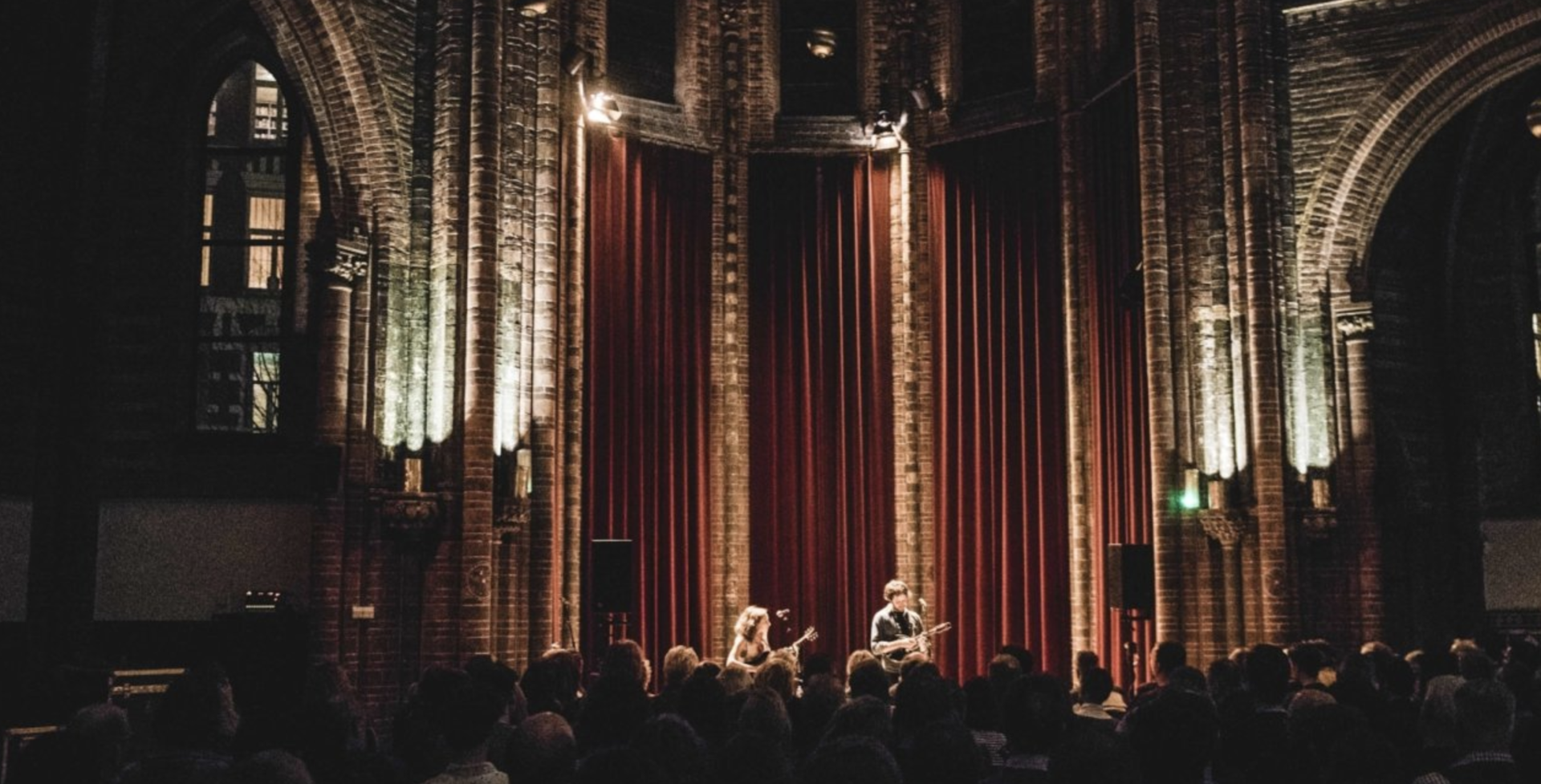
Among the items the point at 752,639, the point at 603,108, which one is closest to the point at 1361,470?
the point at 752,639

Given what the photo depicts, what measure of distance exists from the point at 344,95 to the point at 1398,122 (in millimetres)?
9816

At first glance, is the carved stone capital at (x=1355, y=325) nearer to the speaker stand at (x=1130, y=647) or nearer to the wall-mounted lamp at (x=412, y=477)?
the speaker stand at (x=1130, y=647)

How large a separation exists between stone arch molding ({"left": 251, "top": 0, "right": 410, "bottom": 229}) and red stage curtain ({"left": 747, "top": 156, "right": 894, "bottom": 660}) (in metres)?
6.08

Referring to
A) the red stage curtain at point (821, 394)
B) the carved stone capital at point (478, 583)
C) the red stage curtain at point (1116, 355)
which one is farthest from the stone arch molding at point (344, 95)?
the red stage curtain at point (1116, 355)

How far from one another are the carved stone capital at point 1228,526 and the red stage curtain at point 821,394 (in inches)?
179

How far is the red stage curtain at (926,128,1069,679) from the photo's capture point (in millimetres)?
17109

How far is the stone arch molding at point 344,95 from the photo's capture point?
1313cm

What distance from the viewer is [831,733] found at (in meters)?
5.49

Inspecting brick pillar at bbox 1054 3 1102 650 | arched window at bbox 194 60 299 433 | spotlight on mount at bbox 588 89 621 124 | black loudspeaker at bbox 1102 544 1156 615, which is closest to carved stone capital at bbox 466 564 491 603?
arched window at bbox 194 60 299 433

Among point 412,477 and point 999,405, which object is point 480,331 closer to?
point 412,477

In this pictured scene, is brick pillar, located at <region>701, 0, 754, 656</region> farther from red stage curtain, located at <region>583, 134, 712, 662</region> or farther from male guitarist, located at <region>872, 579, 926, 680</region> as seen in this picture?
male guitarist, located at <region>872, 579, 926, 680</region>

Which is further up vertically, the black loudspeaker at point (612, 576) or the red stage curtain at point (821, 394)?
the red stage curtain at point (821, 394)

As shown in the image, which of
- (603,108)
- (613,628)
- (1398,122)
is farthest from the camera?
(603,108)

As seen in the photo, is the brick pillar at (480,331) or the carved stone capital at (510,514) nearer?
the brick pillar at (480,331)
